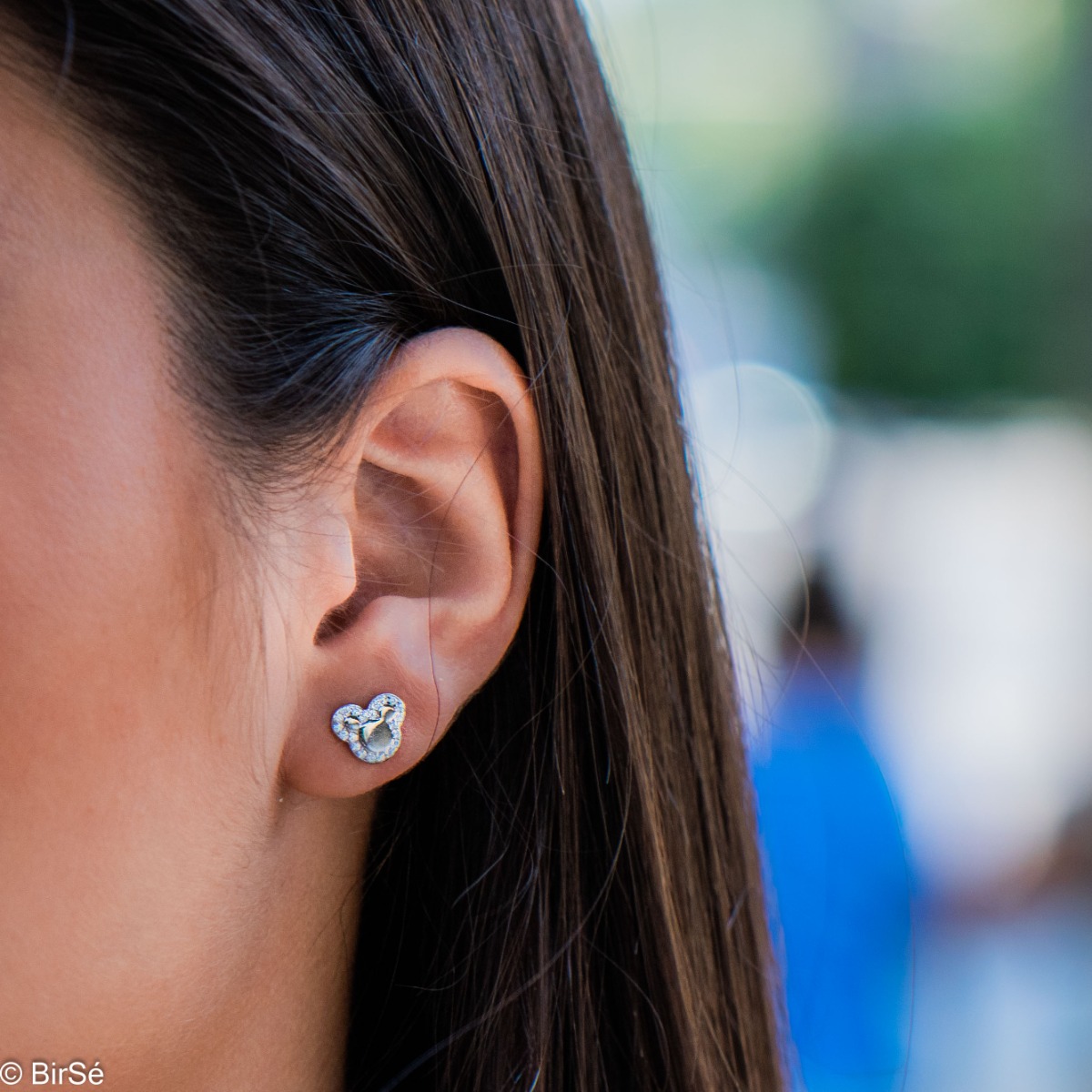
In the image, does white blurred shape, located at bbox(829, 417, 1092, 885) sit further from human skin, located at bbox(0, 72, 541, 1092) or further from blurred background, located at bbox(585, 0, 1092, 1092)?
human skin, located at bbox(0, 72, 541, 1092)

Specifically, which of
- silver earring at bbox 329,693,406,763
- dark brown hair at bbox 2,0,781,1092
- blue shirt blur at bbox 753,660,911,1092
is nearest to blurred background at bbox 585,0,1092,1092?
blue shirt blur at bbox 753,660,911,1092

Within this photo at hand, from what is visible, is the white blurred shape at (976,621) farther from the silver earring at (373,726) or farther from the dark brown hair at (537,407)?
the silver earring at (373,726)

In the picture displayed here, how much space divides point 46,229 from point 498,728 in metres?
0.57

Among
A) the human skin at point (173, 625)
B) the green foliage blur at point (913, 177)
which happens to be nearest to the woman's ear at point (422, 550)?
the human skin at point (173, 625)

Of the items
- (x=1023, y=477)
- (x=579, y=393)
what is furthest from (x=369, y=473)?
(x=1023, y=477)

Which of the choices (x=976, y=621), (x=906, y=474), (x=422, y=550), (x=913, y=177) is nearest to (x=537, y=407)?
(x=422, y=550)

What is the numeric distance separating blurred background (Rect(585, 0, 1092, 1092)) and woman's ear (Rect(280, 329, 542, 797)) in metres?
0.32

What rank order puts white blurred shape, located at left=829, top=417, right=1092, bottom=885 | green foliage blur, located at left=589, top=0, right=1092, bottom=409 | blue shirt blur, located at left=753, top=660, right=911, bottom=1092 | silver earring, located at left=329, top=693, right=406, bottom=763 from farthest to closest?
green foliage blur, located at left=589, top=0, right=1092, bottom=409
white blurred shape, located at left=829, top=417, right=1092, bottom=885
blue shirt blur, located at left=753, top=660, right=911, bottom=1092
silver earring, located at left=329, top=693, right=406, bottom=763

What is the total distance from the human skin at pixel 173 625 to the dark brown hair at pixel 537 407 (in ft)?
0.12

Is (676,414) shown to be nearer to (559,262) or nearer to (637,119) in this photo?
(559,262)

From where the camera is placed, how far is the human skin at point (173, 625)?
0.82 metres

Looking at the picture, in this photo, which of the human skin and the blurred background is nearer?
the human skin

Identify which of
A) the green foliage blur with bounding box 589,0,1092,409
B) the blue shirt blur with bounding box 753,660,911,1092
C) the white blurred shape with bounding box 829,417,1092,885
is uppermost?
the green foliage blur with bounding box 589,0,1092,409

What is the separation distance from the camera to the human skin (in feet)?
2.68
